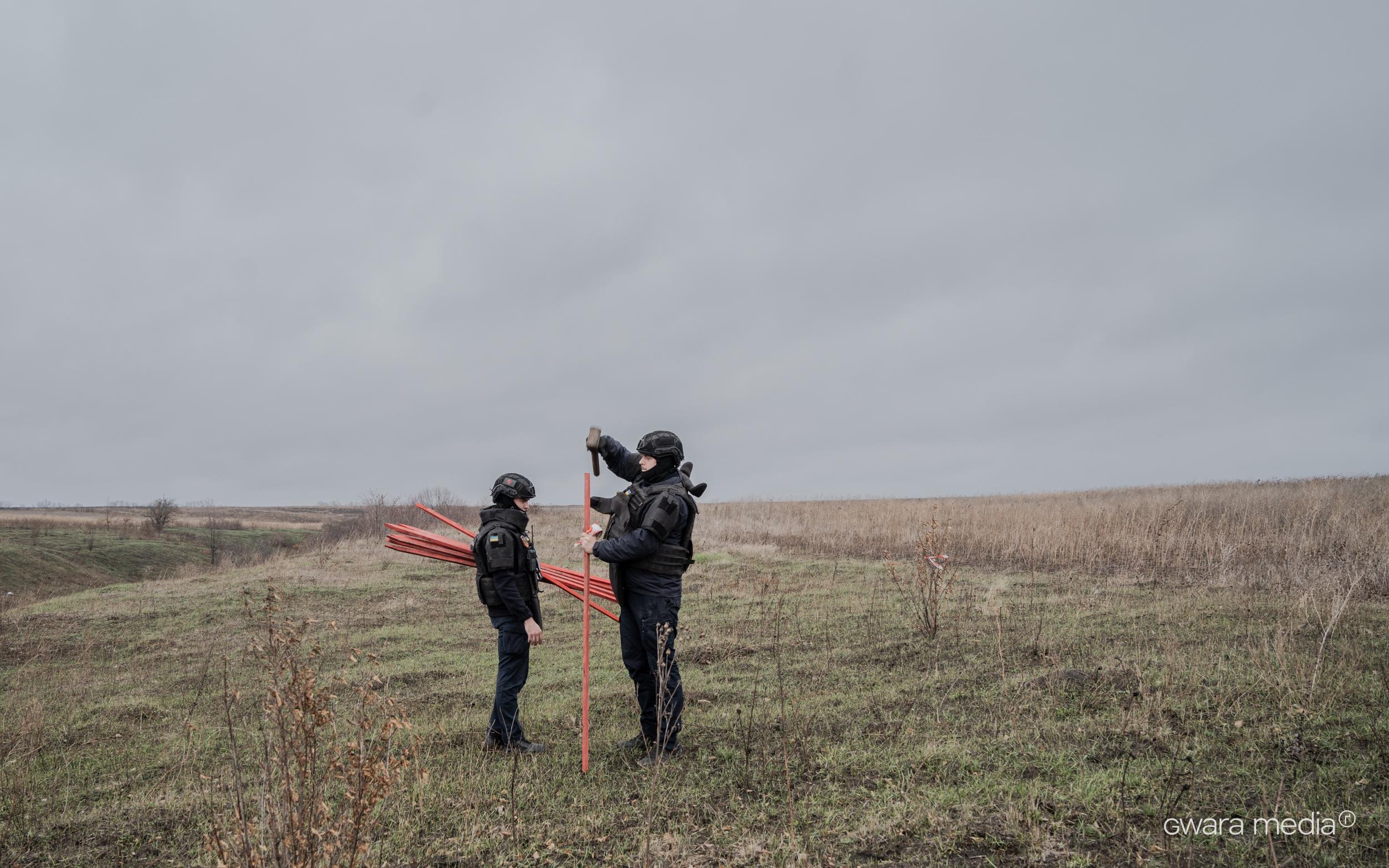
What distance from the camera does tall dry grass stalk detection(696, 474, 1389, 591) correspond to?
40.3 feet

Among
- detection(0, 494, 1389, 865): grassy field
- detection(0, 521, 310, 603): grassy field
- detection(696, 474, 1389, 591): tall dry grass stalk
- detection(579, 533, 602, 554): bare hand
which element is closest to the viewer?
detection(0, 494, 1389, 865): grassy field

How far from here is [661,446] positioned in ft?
18.7

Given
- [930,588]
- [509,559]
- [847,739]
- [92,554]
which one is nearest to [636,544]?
[509,559]

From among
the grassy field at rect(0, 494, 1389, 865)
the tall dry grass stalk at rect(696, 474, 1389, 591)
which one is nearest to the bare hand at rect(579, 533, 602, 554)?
the grassy field at rect(0, 494, 1389, 865)

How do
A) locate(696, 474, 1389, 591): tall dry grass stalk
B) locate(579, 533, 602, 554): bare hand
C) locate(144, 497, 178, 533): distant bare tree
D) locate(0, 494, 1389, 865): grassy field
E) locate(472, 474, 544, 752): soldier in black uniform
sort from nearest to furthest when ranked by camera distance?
1. locate(0, 494, 1389, 865): grassy field
2. locate(579, 533, 602, 554): bare hand
3. locate(472, 474, 544, 752): soldier in black uniform
4. locate(696, 474, 1389, 591): tall dry grass stalk
5. locate(144, 497, 178, 533): distant bare tree

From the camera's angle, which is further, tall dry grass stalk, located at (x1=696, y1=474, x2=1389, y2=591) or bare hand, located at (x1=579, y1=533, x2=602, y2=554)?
tall dry grass stalk, located at (x1=696, y1=474, x2=1389, y2=591)

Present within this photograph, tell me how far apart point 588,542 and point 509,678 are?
4.87 feet

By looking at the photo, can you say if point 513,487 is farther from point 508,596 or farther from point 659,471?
point 659,471

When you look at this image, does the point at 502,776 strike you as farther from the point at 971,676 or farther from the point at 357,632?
the point at 357,632

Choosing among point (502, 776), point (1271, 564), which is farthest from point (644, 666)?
point (1271, 564)

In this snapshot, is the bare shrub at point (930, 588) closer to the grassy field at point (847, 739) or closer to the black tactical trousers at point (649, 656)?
the grassy field at point (847, 739)

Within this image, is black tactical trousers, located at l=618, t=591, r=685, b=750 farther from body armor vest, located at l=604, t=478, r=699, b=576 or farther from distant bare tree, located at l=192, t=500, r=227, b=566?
distant bare tree, located at l=192, t=500, r=227, b=566

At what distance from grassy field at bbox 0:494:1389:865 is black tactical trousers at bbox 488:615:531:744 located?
0.31 meters

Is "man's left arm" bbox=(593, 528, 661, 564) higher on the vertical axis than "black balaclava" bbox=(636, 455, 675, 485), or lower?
lower
